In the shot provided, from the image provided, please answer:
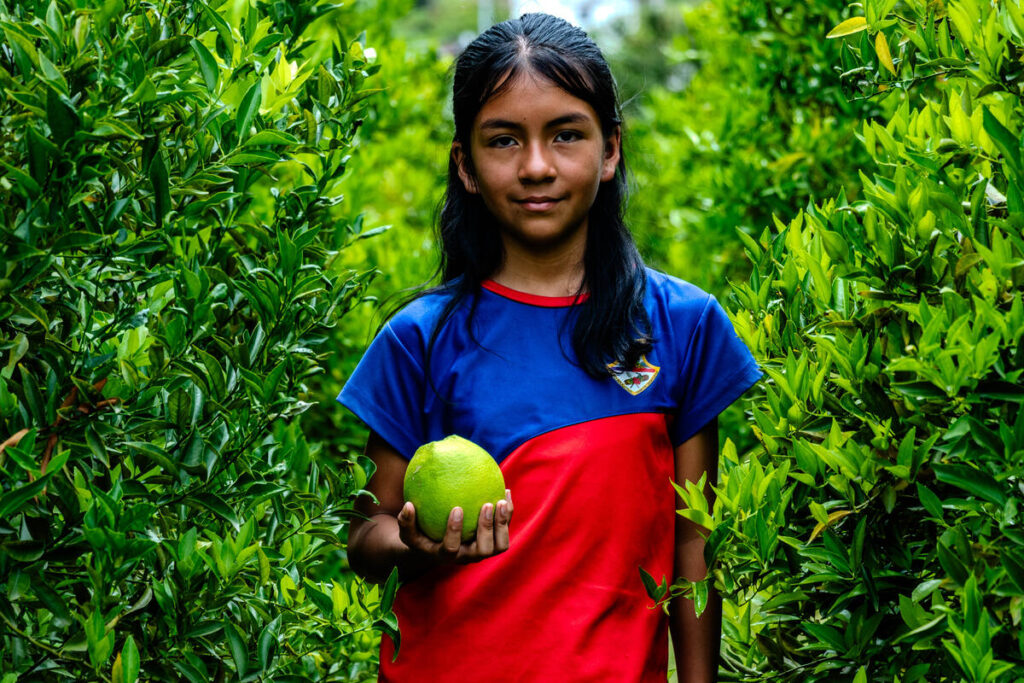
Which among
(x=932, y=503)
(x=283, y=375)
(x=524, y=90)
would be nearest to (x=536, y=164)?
(x=524, y=90)

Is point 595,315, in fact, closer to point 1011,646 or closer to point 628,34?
point 1011,646

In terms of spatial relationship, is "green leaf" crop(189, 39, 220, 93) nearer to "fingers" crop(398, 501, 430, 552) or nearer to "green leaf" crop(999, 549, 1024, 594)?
"fingers" crop(398, 501, 430, 552)

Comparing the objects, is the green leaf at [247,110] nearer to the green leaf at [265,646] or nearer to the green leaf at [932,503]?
the green leaf at [265,646]

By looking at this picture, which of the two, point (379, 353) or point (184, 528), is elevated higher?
point (379, 353)

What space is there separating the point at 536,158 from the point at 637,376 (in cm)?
48

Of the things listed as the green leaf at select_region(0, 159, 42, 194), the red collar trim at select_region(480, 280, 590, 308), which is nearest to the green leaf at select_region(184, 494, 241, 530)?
the green leaf at select_region(0, 159, 42, 194)

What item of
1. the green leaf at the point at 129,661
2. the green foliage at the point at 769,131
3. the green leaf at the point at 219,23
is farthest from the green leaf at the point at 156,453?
the green foliage at the point at 769,131

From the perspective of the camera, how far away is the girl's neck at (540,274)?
2471mm

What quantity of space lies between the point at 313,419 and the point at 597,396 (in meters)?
2.40

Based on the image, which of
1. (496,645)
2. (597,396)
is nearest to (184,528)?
(496,645)

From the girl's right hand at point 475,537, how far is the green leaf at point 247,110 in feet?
2.36

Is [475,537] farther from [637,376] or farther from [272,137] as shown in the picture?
[272,137]

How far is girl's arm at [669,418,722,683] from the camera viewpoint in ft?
7.51

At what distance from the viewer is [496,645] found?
7.08 ft
